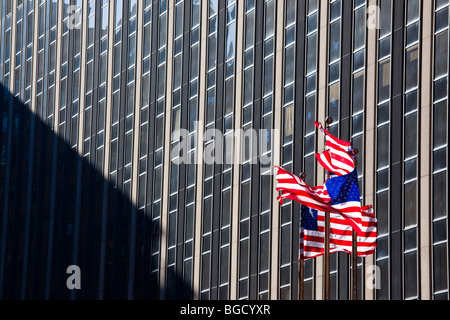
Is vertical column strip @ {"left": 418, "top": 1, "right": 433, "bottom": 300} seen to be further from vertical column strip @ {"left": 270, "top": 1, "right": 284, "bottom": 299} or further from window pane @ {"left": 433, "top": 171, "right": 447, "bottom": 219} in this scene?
vertical column strip @ {"left": 270, "top": 1, "right": 284, "bottom": 299}

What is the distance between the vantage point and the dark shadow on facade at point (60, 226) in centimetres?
7622

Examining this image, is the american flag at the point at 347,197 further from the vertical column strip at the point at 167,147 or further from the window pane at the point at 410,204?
the vertical column strip at the point at 167,147

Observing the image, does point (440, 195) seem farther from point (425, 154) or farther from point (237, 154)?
point (237, 154)

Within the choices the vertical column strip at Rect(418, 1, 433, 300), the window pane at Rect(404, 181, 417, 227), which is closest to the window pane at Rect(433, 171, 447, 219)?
the vertical column strip at Rect(418, 1, 433, 300)

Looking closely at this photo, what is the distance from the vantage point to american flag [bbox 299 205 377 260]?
125ft

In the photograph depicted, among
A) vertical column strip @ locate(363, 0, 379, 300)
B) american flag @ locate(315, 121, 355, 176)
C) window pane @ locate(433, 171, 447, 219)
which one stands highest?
vertical column strip @ locate(363, 0, 379, 300)

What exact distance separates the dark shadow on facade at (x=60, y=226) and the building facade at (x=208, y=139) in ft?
0.53

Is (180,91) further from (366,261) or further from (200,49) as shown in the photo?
(366,261)

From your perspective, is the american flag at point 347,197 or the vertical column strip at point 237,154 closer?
the american flag at point 347,197

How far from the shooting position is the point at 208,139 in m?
68.7

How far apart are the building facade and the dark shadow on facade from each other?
16cm

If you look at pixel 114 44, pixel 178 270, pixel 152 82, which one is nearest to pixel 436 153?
pixel 178 270

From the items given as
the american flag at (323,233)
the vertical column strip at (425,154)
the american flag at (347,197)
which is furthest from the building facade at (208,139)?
the american flag at (347,197)
